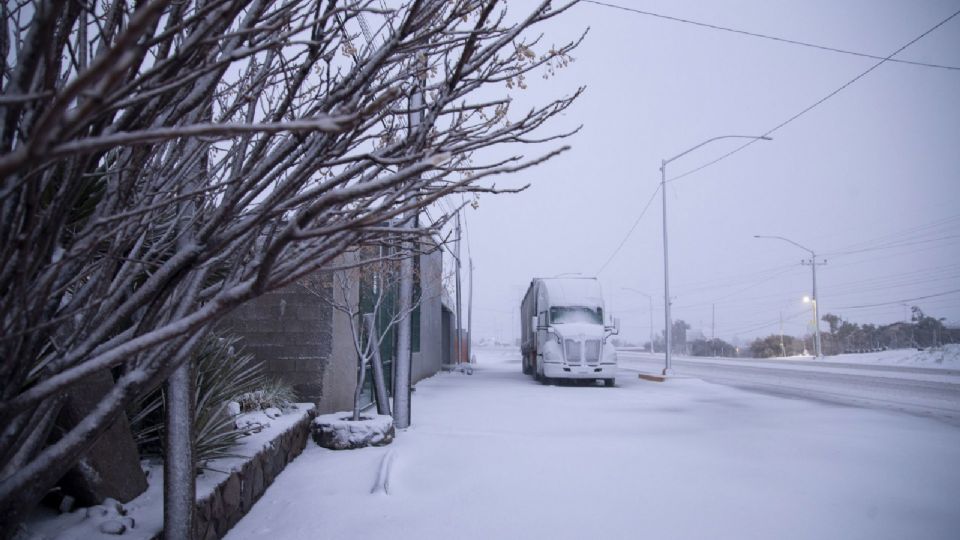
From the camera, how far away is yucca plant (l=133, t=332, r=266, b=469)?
4.30 meters

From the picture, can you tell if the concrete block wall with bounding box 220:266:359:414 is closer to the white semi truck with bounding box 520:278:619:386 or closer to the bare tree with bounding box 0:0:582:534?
the bare tree with bounding box 0:0:582:534

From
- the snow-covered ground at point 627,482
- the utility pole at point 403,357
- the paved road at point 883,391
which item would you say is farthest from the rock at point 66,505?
the paved road at point 883,391

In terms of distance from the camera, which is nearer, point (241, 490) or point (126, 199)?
point (126, 199)

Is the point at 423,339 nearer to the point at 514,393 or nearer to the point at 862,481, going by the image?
the point at 514,393

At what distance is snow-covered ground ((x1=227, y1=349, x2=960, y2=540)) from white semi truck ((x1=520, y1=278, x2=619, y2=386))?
7.71 meters

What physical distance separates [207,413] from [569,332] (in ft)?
46.4

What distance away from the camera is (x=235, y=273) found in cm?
212

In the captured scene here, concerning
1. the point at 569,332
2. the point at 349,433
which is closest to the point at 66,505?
the point at 349,433

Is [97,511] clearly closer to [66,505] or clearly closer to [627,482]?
[66,505]

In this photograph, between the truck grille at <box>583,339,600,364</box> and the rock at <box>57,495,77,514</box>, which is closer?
the rock at <box>57,495,77,514</box>

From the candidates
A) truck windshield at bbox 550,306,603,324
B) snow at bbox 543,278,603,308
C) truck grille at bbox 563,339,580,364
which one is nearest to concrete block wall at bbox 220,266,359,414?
truck grille at bbox 563,339,580,364

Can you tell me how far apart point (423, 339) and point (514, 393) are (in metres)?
4.49

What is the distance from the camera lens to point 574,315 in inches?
747

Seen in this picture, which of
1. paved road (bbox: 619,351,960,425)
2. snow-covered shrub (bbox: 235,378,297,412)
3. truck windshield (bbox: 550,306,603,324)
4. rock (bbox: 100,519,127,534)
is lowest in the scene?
paved road (bbox: 619,351,960,425)
